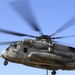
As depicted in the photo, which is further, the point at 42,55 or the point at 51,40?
the point at 51,40

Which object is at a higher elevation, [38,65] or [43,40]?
[43,40]

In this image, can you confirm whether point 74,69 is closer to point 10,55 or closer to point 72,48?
point 72,48

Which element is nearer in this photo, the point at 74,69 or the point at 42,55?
the point at 42,55

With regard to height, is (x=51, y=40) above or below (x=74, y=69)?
above

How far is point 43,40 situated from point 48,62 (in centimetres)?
279

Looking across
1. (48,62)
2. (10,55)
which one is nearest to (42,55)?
(48,62)

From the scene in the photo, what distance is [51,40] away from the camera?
37.9 meters

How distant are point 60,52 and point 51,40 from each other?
2006mm

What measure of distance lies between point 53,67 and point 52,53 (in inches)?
78.4

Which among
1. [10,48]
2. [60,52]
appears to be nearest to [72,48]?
[60,52]

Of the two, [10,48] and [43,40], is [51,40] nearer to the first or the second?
[43,40]

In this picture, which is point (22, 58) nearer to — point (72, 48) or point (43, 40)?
point (43, 40)

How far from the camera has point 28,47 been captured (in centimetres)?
3634

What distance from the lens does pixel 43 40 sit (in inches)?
1473
